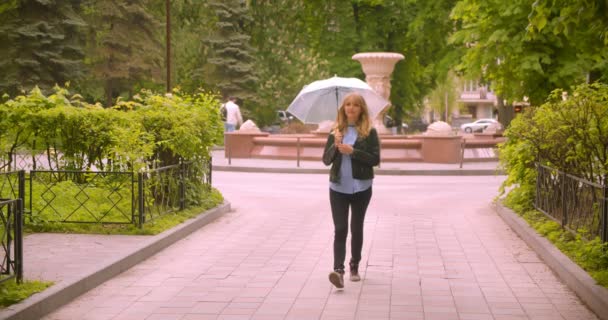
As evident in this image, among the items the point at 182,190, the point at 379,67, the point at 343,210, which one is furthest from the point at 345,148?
the point at 379,67

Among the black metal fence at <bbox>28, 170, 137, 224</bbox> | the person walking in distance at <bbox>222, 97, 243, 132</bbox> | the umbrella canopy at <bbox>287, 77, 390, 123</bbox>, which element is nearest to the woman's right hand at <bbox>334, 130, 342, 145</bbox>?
the black metal fence at <bbox>28, 170, 137, 224</bbox>

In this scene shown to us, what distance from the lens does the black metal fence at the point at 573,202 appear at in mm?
8438

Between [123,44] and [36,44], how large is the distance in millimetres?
7885

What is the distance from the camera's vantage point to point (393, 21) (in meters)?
39.9

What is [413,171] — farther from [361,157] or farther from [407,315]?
[407,315]

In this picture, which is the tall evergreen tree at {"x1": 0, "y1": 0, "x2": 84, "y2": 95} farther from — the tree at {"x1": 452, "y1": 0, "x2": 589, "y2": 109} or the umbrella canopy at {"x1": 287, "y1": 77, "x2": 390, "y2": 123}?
the tree at {"x1": 452, "y1": 0, "x2": 589, "y2": 109}

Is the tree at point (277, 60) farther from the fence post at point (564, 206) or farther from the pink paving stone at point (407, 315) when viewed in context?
the pink paving stone at point (407, 315)

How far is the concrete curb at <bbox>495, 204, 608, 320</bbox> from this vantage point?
6.81 metres

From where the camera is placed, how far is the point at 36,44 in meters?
38.2

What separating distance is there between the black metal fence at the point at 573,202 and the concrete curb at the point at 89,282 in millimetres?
4691

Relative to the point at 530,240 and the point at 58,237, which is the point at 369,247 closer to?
the point at 530,240

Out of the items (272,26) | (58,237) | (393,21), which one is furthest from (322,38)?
(58,237)

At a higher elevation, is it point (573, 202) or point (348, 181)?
point (348, 181)

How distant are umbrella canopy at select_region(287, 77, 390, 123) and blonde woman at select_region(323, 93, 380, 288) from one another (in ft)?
16.6
